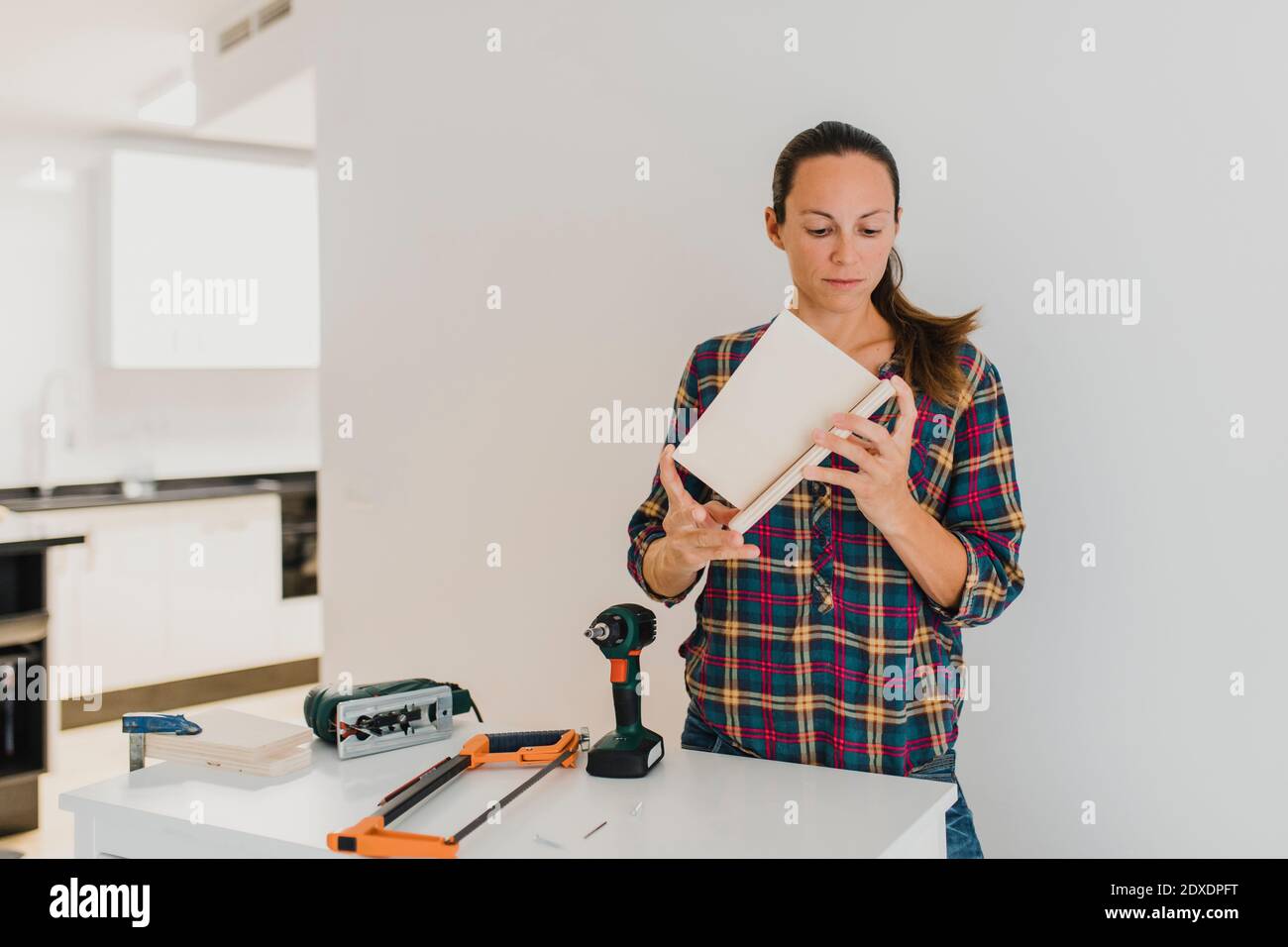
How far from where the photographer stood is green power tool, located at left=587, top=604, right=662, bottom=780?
142cm

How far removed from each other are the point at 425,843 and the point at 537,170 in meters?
1.82

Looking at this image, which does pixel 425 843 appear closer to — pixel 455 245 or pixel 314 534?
pixel 455 245

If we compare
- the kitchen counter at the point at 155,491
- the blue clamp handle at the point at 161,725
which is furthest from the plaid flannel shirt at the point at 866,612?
the kitchen counter at the point at 155,491

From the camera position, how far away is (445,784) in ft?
4.55

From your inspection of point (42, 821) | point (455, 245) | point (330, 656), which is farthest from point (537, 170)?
point (42, 821)

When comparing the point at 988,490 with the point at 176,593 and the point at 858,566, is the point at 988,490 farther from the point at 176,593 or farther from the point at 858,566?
the point at 176,593

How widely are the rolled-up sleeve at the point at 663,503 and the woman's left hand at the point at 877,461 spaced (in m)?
0.30

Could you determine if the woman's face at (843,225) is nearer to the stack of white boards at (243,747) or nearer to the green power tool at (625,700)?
the green power tool at (625,700)

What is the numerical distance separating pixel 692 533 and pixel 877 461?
0.85 feet

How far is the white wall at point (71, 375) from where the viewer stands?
16.0 feet

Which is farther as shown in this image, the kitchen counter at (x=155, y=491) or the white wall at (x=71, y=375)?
the white wall at (x=71, y=375)

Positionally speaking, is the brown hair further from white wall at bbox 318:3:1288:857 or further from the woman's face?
white wall at bbox 318:3:1288:857

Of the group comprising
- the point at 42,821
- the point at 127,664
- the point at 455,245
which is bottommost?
the point at 42,821

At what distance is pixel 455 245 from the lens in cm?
284
